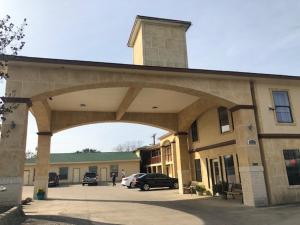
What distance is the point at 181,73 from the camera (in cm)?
1436

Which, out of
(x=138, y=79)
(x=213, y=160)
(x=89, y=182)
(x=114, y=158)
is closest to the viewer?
(x=138, y=79)

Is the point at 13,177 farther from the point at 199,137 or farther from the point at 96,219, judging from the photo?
the point at 199,137

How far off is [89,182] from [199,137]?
2019 cm

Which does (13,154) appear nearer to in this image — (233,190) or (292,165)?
(233,190)

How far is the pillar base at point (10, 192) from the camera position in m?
11.2

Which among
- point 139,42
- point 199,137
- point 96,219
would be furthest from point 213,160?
point 96,219

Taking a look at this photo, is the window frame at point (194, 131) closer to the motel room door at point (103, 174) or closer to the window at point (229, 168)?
the window at point (229, 168)

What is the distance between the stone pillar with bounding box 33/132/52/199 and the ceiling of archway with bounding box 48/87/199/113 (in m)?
2.14

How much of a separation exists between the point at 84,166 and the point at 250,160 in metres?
35.9

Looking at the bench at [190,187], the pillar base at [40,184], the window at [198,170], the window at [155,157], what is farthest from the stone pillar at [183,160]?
the window at [155,157]

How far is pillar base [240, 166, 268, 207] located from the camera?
14344 millimetres

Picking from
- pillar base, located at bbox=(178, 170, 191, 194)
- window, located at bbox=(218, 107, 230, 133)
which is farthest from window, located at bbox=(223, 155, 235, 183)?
pillar base, located at bbox=(178, 170, 191, 194)

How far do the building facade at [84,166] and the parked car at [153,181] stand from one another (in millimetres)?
18610

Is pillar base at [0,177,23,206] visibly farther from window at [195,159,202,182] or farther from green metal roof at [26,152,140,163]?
green metal roof at [26,152,140,163]
